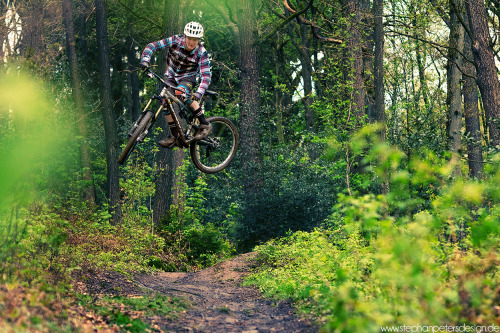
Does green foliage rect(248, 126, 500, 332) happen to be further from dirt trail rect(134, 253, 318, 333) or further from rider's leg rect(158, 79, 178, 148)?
rider's leg rect(158, 79, 178, 148)

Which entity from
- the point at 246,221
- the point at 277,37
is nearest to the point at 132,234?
the point at 246,221

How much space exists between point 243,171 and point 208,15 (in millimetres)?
10348

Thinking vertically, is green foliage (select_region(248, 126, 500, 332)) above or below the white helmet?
below

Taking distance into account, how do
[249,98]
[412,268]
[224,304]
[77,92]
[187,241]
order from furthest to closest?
[77,92] → [249,98] → [187,241] → [224,304] → [412,268]

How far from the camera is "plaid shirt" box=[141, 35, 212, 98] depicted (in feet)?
24.8

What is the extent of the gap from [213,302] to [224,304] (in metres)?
0.24

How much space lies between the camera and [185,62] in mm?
7789

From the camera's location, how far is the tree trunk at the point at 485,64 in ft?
39.2

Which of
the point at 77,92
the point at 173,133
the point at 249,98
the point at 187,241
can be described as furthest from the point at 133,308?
the point at 77,92

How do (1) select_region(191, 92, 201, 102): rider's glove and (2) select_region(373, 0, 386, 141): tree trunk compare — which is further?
(2) select_region(373, 0, 386, 141): tree trunk

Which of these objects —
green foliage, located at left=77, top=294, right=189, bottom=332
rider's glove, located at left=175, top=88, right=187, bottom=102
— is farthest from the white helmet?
green foliage, located at left=77, top=294, right=189, bottom=332

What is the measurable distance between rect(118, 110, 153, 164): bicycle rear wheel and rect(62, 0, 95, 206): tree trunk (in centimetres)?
1066

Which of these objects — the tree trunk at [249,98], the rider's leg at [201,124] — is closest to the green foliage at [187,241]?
the tree trunk at [249,98]

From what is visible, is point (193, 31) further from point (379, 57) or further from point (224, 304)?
point (379, 57)
